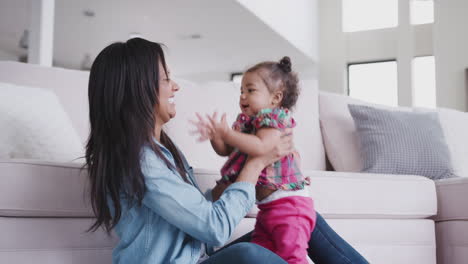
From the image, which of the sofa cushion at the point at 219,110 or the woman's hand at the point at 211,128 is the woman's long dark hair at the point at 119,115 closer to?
the woman's hand at the point at 211,128

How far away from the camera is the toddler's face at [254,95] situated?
1.58 meters

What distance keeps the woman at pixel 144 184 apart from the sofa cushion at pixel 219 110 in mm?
1004

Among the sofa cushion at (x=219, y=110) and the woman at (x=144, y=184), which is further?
the sofa cushion at (x=219, y=110)

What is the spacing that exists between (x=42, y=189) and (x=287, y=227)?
678mm

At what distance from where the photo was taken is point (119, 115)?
1.22 metres

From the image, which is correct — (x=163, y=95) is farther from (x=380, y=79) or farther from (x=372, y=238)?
(x=380, y=79)

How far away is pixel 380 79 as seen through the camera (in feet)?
28.6

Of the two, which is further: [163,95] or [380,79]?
[380,79]

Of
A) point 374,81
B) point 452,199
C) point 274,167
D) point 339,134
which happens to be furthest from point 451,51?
point 274,167

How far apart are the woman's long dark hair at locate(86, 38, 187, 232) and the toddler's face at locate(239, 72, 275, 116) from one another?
0.39m

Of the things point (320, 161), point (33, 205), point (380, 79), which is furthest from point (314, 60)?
point (33, 205)

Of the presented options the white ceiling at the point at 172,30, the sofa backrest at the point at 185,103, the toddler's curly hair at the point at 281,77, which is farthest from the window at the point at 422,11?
the toddler's curly hair at the point at 281,77

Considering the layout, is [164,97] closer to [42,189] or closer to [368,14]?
[42,189]

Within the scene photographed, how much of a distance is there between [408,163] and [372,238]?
681mm
